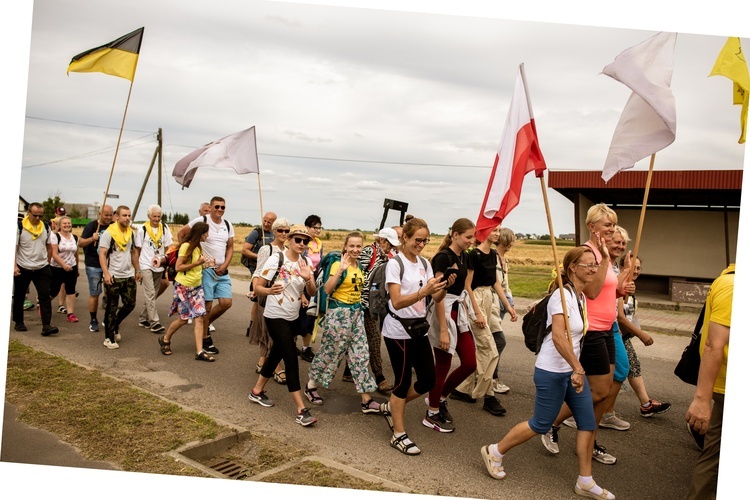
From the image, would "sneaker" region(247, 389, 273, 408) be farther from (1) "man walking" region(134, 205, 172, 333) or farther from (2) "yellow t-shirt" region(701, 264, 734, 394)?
(2) "yellow t-shirt" region(701, 264, 734, 394)

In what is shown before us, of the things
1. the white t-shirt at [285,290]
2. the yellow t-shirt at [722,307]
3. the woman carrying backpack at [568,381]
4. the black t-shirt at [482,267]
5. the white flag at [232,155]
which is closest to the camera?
the yellow t-shirt at [722,307]

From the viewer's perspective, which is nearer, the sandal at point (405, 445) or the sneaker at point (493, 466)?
the sneaker at point (493, 466)

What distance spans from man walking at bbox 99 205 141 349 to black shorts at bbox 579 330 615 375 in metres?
5.88

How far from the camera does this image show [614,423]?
5.69 metres

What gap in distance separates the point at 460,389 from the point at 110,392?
346cm

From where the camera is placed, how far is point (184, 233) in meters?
7.81

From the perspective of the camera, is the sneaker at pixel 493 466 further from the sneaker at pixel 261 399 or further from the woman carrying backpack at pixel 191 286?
the woman carrying backpack at pixel 191 286

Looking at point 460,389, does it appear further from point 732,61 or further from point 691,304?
point 691,304

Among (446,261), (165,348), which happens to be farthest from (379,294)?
(165,348)

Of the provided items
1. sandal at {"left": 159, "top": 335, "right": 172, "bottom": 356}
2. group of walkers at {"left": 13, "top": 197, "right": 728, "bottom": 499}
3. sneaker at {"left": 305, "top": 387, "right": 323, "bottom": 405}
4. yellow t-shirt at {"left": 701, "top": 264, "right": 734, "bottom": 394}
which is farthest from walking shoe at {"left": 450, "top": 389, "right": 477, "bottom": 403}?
sandal at {"left": 159, "top": 335, "right": 172, "bottom": 356}

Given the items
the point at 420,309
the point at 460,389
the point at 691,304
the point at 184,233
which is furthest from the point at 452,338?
the point at 691,304

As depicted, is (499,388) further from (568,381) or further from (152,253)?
(152,253)

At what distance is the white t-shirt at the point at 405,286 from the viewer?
16.5ft

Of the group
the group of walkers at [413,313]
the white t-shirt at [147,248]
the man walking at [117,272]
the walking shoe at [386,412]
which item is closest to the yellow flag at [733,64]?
the group of walkers at [413,313]
